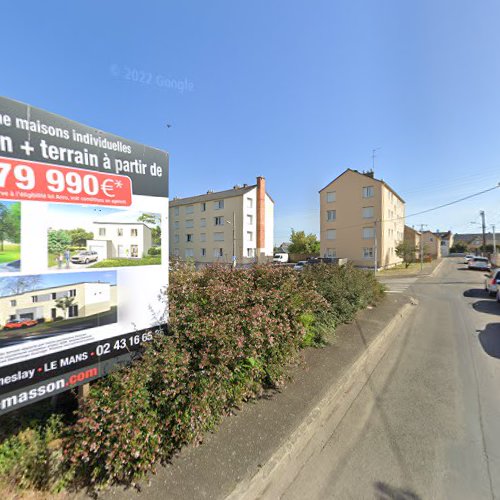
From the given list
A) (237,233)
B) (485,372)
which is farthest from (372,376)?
(237,233)

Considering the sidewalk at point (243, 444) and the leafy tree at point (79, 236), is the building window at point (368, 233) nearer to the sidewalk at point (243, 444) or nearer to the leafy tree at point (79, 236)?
the sidewalk at point (243, 444)

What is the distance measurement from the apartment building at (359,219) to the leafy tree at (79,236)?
97.5ft

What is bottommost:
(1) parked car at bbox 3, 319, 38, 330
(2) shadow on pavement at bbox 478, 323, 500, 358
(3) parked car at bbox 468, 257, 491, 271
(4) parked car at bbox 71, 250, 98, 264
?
(2) shadow on pavement at bbox 478, 323, 500, 358

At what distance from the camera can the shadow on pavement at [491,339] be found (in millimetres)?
5535

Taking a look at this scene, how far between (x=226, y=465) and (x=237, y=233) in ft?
103

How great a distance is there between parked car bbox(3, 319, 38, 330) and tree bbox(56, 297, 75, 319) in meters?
0.19

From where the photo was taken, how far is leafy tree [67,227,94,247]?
225cm

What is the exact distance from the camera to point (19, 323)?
6.26 feet

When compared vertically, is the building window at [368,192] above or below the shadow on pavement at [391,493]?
above

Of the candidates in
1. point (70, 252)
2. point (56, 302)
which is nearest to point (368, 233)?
point (70, 252)

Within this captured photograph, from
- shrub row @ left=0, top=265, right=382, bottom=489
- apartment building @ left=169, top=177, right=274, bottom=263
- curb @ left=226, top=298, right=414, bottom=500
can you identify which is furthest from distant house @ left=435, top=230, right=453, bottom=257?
shrub row @ left=0, top=265, right=382, bottom=489

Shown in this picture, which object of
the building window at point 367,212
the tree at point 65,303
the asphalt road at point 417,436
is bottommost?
the asphalt road at point 417,436

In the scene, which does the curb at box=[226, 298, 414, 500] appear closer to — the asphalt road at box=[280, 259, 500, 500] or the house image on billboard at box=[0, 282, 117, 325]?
the asphalt road at box=[280, 259, 500, 500]

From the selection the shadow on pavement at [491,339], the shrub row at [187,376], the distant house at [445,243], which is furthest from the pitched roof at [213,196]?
the distant house at [445,243]
